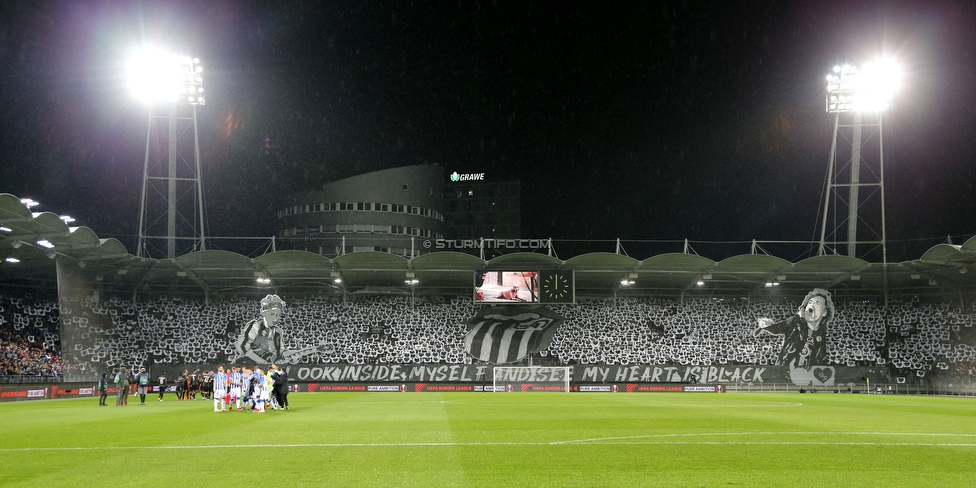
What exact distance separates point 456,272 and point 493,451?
119 ft

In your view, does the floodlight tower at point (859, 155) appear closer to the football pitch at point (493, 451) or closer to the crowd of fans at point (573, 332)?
the crowd of fans at point (573, 332)

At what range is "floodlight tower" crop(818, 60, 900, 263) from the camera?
4256cm

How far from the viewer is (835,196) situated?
150 feet

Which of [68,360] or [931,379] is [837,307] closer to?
[931,379]

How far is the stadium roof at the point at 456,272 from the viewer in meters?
40.9

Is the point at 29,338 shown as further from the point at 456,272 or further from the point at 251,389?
the point at 456,272

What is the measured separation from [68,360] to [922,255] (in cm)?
4776

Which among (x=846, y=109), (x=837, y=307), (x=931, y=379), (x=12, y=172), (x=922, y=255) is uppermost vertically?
(x=846, y=109)

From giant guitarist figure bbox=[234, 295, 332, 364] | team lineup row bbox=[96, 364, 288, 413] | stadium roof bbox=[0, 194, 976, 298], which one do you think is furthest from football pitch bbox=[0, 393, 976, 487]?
giant guitarist figure bbox=[234, 295, 332, 364]

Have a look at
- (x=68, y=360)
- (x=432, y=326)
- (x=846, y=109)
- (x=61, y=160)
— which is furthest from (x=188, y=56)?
(x=846, y=109)

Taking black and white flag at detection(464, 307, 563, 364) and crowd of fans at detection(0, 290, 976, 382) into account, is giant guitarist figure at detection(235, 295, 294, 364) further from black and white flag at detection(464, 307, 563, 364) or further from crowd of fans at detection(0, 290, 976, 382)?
black and white flag at detection(464, 307, 563, 364)

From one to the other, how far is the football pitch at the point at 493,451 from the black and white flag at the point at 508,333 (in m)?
30.6

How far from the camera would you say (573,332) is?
5172 cm

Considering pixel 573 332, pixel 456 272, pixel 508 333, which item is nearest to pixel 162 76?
pixel 456 272
